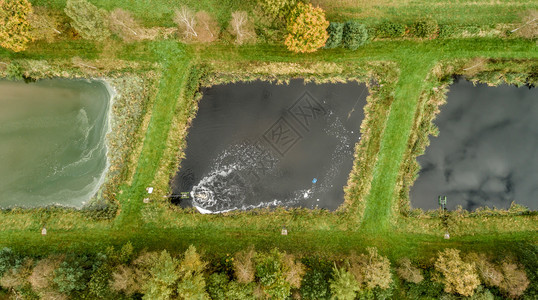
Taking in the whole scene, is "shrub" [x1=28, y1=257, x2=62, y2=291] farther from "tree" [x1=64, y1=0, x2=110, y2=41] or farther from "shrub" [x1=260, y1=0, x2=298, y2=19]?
"shrub" [x1=260, y1=0, x2=298, y2=19]

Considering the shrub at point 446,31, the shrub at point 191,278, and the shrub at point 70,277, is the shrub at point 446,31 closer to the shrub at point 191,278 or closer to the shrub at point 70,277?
the shrub at point 191,278

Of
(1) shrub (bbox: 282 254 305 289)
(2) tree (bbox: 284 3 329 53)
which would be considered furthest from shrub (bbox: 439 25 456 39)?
(1) shrub (bbox: 282 254 305 289)

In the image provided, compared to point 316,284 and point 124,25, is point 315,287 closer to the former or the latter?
point 316,284

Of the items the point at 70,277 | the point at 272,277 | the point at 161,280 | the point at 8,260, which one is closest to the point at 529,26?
the point at 272,277

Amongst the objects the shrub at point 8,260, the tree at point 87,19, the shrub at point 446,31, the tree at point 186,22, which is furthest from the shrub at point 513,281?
the shrub at point 8,260

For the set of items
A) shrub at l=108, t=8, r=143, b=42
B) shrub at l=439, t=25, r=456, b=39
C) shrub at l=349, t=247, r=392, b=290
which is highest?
shrub at l=439, t=25, r=456, b=39

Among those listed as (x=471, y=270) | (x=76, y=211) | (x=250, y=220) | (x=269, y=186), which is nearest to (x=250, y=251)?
(x=250, y=220)

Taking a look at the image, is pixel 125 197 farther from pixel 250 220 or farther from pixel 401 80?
pixel 401 80

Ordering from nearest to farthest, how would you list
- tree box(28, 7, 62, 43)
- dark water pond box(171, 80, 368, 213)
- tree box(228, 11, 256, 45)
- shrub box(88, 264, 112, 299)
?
shrub box(88, 264, 112, 299)
tree box(28, 7, 62, 43)
tree box(228, 11, 256, 45)
dark water pond box(171, 80, 368, 213)
